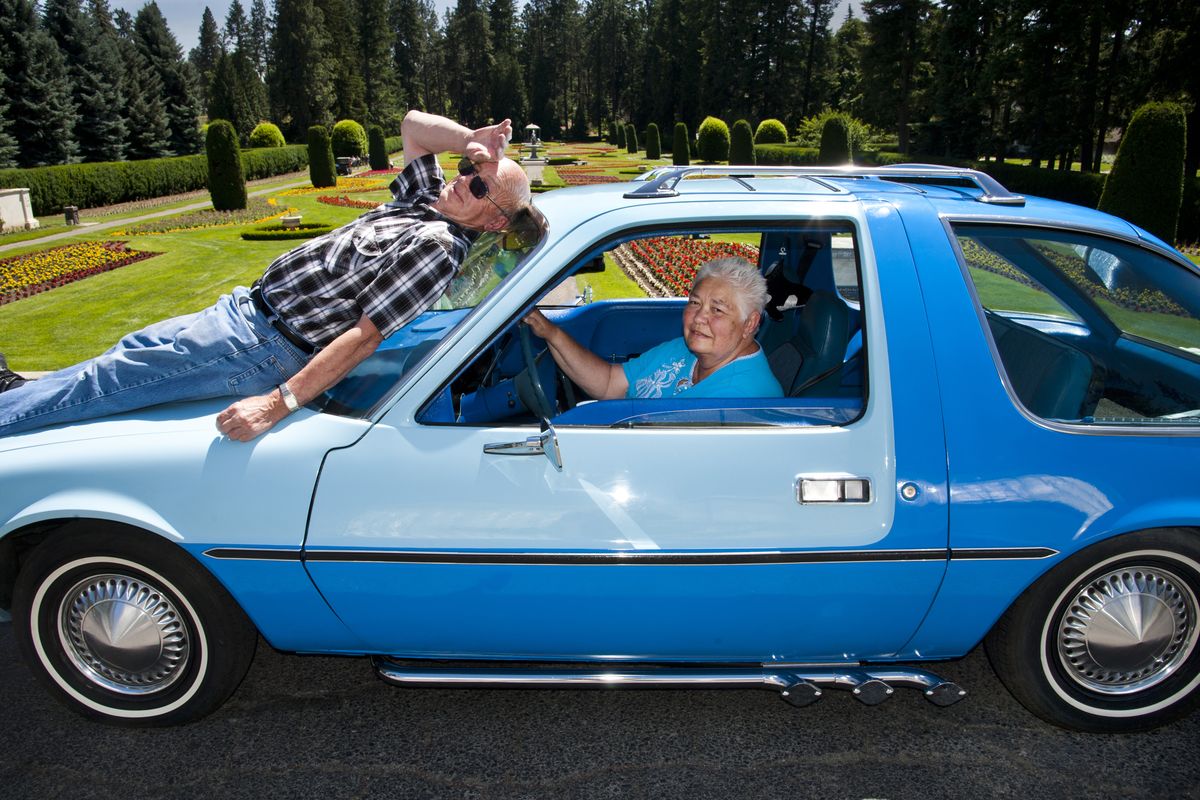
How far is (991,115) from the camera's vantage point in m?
46.1

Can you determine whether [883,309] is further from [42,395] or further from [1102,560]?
[42,395]

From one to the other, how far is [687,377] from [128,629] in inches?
78.5

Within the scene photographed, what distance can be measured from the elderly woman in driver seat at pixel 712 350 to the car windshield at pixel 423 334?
287 millimetres

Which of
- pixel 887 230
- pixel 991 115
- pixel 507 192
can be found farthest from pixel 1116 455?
pixel 991 115

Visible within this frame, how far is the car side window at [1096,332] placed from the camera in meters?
2.78

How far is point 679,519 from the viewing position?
249cm

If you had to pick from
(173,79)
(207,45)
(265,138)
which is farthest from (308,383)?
(207,45)

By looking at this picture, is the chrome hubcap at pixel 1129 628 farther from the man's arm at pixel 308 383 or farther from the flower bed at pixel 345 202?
the flower bed at pixel 345 202

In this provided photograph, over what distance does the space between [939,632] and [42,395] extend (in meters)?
2.87

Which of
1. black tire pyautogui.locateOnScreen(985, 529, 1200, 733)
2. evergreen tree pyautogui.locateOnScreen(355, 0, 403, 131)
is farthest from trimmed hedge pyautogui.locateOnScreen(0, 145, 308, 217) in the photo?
evergreen tree pyautogui.locateOnScreen(355, 0, 403, 131)

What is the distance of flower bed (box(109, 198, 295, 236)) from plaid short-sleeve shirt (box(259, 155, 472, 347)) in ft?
63.8

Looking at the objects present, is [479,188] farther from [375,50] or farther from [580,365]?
[375,50]

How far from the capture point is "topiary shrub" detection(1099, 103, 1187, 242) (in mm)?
13000

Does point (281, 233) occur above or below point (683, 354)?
below
